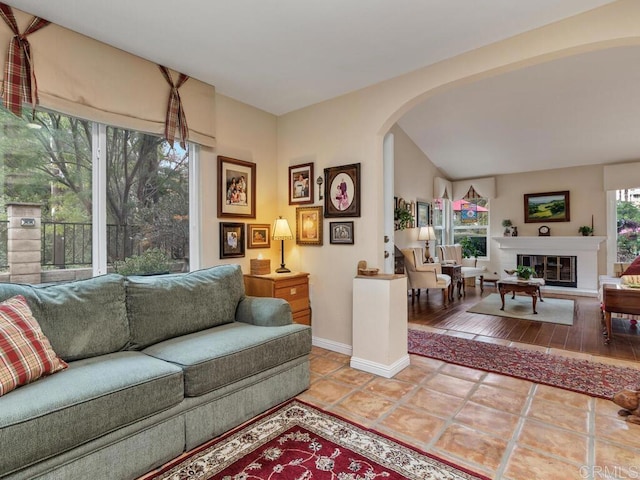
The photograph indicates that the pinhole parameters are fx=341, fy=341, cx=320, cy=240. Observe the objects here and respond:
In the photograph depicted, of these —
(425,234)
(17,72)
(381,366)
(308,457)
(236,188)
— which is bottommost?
(308,457)

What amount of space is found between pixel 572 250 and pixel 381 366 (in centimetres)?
602

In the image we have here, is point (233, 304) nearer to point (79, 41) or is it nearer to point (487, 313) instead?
point (79, 41)

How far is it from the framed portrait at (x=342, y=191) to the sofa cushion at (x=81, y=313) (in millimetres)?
1996

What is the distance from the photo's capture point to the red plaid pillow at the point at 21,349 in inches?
58.9

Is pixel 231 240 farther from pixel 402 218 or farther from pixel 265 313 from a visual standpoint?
pixel 402 218

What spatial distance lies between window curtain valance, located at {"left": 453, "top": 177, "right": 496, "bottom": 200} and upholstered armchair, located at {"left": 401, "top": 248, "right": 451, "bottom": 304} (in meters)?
2.90

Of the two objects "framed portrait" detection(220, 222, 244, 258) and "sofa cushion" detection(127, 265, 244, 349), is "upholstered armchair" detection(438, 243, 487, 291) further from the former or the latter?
"sofa cushion" detection(127, 265, 244, 349)

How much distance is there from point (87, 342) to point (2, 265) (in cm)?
93

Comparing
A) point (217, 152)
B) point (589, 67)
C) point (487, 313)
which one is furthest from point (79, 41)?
point (487, 313)

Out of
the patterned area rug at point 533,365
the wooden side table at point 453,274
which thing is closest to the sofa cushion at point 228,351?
the patterned area rug at point 533,365

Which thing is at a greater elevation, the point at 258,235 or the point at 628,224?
the point at 628,224

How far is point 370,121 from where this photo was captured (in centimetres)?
323

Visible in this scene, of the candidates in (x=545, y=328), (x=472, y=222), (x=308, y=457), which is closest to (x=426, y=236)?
(x=472, y=222)

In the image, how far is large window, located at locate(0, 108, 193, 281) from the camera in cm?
A: 231
